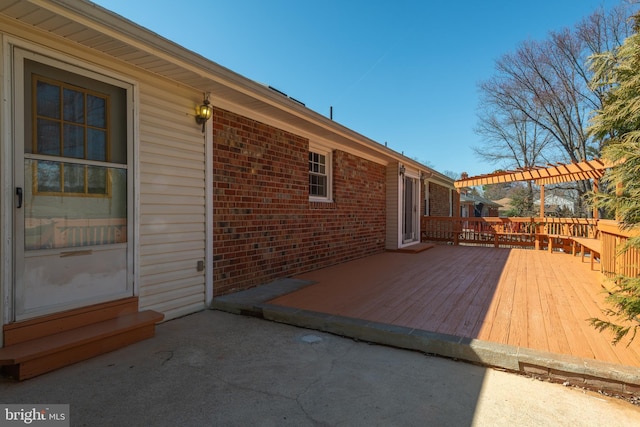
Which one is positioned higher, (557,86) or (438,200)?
(557,86)

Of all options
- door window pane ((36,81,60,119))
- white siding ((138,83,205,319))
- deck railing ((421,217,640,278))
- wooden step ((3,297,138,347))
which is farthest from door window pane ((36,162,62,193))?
deck railing ((421,217,640,278))

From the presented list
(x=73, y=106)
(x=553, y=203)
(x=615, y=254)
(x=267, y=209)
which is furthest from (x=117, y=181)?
(x=553, y=203)

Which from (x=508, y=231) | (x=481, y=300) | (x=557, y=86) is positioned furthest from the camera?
(x=557, y=86)

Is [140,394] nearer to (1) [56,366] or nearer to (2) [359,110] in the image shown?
(1) [56,366]

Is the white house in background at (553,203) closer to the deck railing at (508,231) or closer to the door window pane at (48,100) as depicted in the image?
the deck railing at (508,231)

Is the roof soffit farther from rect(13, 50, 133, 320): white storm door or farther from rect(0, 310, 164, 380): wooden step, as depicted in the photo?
rect(0, 310, 164, 380): wooden step

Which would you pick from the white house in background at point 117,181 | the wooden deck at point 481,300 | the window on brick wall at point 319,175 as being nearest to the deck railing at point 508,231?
the wooden deck at point 481,300

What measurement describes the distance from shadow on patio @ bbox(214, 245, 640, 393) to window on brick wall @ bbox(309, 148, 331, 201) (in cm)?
153

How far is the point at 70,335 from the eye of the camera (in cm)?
271

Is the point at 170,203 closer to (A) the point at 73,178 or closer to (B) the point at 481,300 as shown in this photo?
(A) the point at 73,178

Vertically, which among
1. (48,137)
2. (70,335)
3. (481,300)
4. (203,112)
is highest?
(203,112)

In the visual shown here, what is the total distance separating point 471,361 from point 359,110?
2218cm

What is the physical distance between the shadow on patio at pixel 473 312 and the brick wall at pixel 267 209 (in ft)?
1.14

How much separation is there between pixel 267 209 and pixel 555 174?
8106 millimetres
